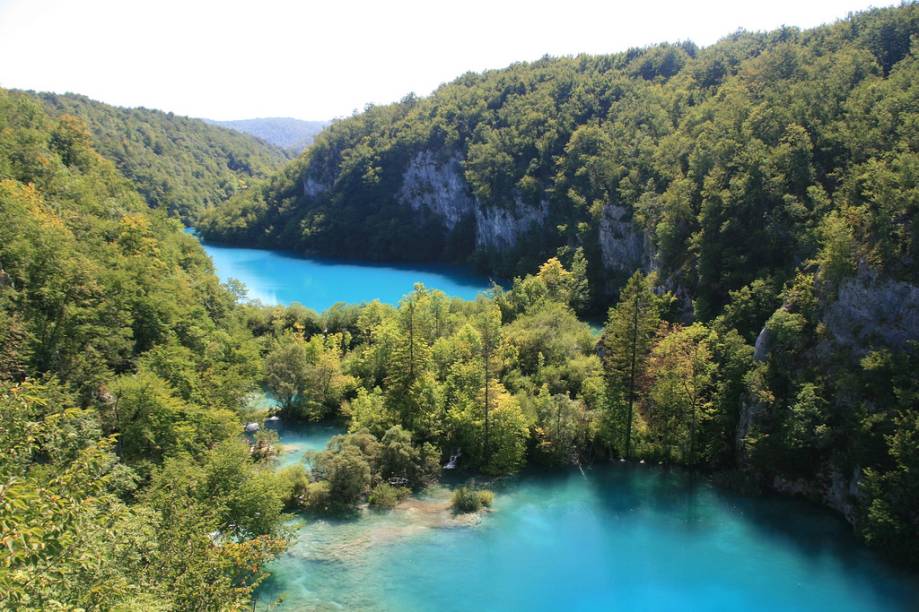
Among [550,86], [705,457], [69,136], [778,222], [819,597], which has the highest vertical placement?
[550,86]

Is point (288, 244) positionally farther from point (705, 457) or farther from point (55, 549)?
point (55, 549)

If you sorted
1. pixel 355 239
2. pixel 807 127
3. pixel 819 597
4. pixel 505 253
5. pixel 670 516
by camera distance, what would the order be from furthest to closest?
pixel 355 239 → pixel 505 253 → pixel 807 127 → pixel 670 516 → pixel 819 597

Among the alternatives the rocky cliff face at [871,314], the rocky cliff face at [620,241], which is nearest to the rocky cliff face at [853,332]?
the rocky cliff face at [871,314]

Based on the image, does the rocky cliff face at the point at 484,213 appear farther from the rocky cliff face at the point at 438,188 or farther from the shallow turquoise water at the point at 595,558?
the shallow turquoise water at the point at 595,558

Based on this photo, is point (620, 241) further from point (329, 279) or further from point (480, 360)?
point (329, 279)

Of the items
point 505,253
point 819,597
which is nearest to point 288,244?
point 505,253

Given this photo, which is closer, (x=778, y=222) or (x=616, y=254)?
(x=778, y=222)
